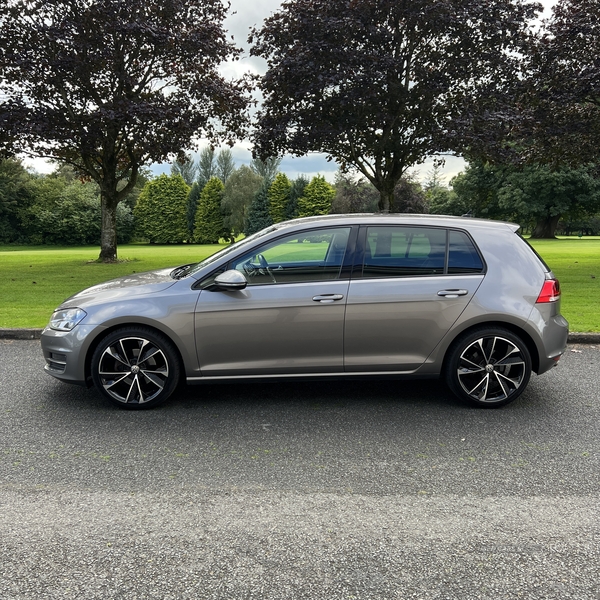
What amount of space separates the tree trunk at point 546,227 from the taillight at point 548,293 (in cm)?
5507

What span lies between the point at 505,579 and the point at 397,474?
1.06 meters

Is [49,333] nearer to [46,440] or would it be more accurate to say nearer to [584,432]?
[46,440]

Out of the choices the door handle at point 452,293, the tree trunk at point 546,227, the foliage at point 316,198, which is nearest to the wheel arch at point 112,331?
the door handle at point 452,293

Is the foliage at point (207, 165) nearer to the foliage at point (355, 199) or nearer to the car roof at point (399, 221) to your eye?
the foliage at point (355, 199)

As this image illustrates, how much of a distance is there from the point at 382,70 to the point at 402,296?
15.1 metres

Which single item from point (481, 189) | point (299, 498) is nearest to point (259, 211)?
point (481, 189)

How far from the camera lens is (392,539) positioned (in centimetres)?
267

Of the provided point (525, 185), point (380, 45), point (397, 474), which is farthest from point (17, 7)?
point (525, 185)

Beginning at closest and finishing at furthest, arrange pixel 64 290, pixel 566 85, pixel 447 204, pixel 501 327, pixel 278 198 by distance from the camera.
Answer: pixel 501 327 < pixel 64 290 < pixel 566 85 < pixel 278 198 < pixel 447 204

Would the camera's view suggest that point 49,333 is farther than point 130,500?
Yes

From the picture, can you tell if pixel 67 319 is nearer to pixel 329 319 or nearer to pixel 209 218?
pixel 329 319

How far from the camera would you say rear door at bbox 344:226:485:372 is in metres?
4.43

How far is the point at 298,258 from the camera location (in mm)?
4633

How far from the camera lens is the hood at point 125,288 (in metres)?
4.56
